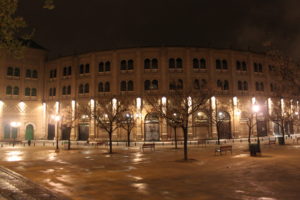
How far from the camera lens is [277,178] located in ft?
38.1

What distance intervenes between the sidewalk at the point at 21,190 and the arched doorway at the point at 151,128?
102ft

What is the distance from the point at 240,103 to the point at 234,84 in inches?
138

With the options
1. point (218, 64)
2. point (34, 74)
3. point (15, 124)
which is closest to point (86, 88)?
point (34, 74)

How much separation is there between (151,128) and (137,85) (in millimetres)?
7642

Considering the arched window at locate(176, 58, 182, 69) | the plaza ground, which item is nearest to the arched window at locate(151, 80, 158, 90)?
the arched window at locate(176, 58, 182, 69)

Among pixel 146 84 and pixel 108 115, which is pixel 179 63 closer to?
pixel 146 84

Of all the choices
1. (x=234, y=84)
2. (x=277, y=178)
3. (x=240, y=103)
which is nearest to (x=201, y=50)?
(x=234, y=84)

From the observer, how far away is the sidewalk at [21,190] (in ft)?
28.6

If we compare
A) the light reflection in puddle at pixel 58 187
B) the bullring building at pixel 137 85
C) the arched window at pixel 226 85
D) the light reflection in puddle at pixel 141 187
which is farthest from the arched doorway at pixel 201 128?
the light reflection in puddle at pixel 58 187

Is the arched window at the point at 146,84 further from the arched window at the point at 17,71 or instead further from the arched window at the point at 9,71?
the arched window at the point at 9,71

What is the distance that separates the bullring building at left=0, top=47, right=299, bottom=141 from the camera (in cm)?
4309

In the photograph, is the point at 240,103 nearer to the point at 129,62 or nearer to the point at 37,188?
the point at 129,62

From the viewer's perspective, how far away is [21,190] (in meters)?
9.88

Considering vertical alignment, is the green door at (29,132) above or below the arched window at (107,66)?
below
